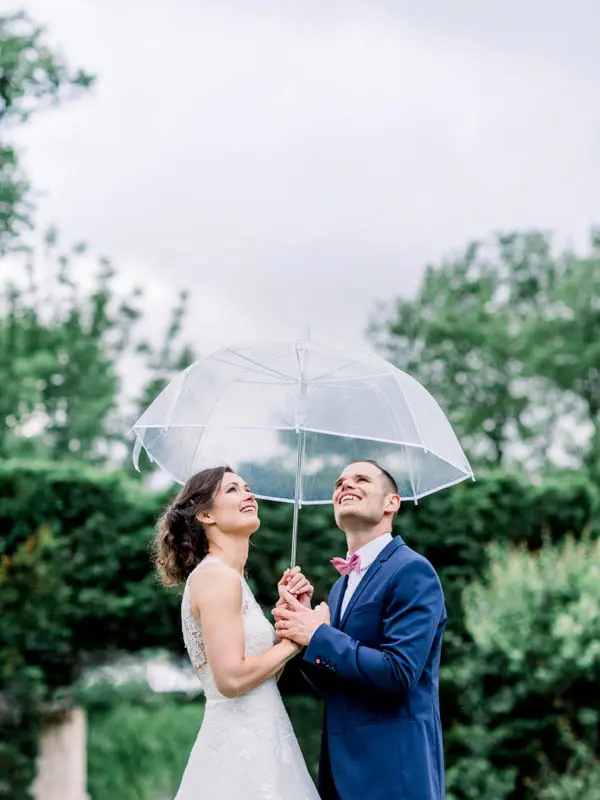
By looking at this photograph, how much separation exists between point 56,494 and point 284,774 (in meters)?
6.57

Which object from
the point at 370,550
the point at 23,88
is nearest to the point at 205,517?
the point at 370,550

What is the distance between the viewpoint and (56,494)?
31.3 ft

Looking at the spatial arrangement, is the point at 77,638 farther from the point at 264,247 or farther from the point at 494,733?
the point at 264,247

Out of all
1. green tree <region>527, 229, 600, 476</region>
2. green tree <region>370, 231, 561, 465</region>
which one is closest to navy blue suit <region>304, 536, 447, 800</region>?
green tree <region>527, 229, 600, 476</region>

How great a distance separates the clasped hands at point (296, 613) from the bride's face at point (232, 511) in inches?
8.7

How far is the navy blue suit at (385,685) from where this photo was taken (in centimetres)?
317

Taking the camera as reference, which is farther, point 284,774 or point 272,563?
point 272,563

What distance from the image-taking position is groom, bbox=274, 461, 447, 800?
318 centimetres

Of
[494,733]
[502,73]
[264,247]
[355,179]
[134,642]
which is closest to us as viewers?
[494,733]

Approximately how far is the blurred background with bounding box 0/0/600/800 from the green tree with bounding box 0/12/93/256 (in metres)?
0.04

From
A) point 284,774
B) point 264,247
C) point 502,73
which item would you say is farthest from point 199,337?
point 284,774

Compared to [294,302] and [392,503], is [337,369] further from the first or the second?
[294,302]

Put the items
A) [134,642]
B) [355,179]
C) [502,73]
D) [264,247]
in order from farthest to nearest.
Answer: [264,247] < [355,179] < [502,73] < [134,642]

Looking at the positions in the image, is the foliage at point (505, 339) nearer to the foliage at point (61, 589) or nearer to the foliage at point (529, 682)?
the foliage at point (529, 682)
